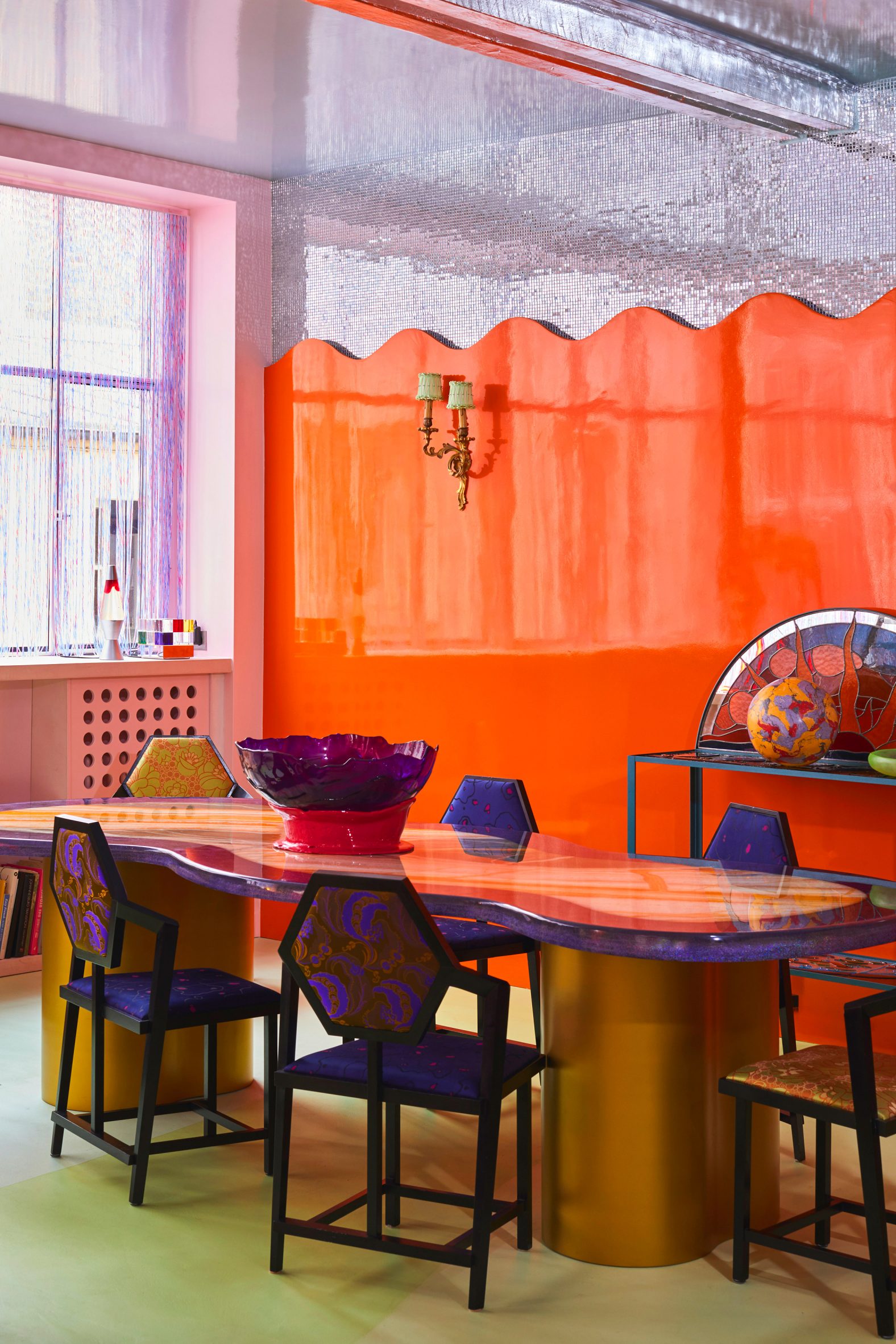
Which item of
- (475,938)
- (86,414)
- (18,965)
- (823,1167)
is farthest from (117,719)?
(823,1167)

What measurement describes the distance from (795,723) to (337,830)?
160 cm

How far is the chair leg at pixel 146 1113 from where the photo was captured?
371 centimetres

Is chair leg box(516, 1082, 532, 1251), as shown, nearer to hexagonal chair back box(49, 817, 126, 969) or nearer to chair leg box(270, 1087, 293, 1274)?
chair leg box(270, 1087, 293, 1274)

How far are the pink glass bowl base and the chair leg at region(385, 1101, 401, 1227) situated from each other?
670mm

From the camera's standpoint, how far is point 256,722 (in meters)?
6.92

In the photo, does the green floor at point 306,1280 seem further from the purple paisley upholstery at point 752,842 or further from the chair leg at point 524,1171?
the purple paisley upholstery at point 752,842

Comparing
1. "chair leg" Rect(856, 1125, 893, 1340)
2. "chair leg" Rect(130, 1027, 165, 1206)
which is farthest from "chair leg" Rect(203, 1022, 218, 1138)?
"chair leg" Rect(856, 1125, 893, 1340)

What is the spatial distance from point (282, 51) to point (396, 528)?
2.01 meters

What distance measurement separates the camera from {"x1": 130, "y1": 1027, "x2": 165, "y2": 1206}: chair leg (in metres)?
3.71

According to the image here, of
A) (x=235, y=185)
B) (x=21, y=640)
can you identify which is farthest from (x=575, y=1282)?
(x=235, y=185)

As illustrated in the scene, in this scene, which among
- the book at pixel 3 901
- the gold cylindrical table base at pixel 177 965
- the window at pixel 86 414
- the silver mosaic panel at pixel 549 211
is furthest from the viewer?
the window at pixel 86 414

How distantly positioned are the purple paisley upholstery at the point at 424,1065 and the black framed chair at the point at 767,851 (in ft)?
3.02

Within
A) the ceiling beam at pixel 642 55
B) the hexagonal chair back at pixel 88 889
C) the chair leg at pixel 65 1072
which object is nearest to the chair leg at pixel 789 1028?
the hexagonal chair back at pixel 88 889

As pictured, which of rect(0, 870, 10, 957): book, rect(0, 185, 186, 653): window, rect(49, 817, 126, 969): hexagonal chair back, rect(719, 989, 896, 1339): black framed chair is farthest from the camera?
rect(0, 185, 186, 653): window
